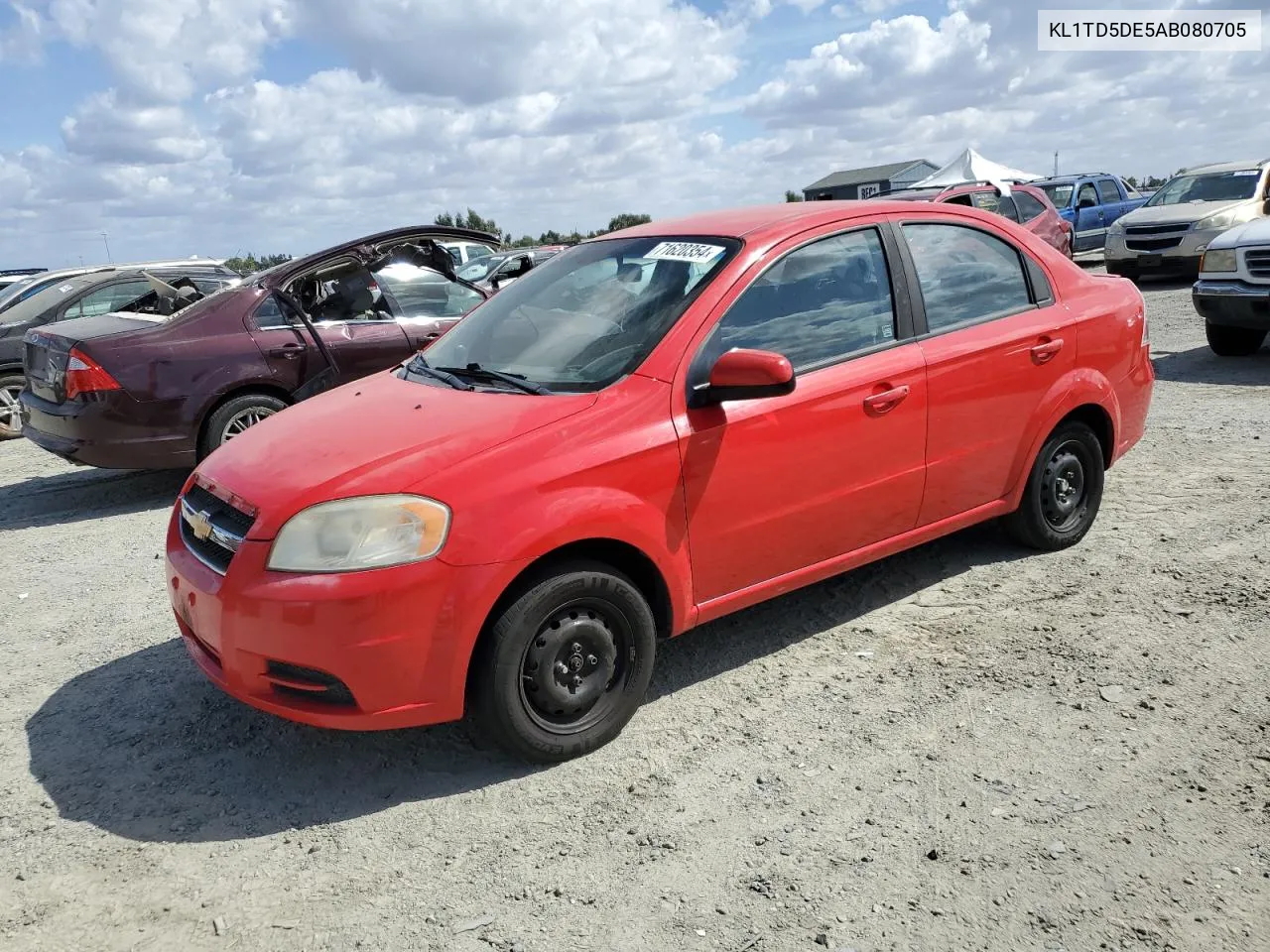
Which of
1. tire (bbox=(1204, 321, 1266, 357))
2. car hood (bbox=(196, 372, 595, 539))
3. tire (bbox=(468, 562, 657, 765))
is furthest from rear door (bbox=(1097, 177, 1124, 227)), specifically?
tire (bbox=(468, 562, 657, 765))

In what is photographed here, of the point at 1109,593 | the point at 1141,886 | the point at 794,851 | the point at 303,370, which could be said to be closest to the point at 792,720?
the point at 794,851

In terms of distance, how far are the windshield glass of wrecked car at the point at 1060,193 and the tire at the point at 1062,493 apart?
20229 mm

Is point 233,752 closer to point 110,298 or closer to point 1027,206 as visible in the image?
point 110,298

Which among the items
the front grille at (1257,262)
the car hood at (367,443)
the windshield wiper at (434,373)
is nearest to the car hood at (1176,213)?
the front grille at (1257,262)

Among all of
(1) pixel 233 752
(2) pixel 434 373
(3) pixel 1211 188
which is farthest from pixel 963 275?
(3) pixel 1211 188

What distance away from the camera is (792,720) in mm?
3668

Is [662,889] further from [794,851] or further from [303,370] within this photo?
[303,370]

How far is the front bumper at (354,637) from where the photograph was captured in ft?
10.1

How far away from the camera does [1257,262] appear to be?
927 centimetres

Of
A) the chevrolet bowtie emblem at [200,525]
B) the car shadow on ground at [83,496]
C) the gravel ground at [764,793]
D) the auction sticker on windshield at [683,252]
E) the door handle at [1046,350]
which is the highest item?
the auction sticker on windshield at [683,252]

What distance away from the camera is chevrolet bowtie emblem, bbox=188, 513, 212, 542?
11.5 ft

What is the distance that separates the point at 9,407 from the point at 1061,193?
20.9 m

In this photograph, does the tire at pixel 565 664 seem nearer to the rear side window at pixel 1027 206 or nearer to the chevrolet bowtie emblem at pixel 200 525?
the chevrolet bowtie emblem at pixel 200 525

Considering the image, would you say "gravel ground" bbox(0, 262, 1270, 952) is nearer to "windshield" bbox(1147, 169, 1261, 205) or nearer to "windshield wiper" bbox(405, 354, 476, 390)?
"windshield wiper" bbox(405, 354, 476, 390)
